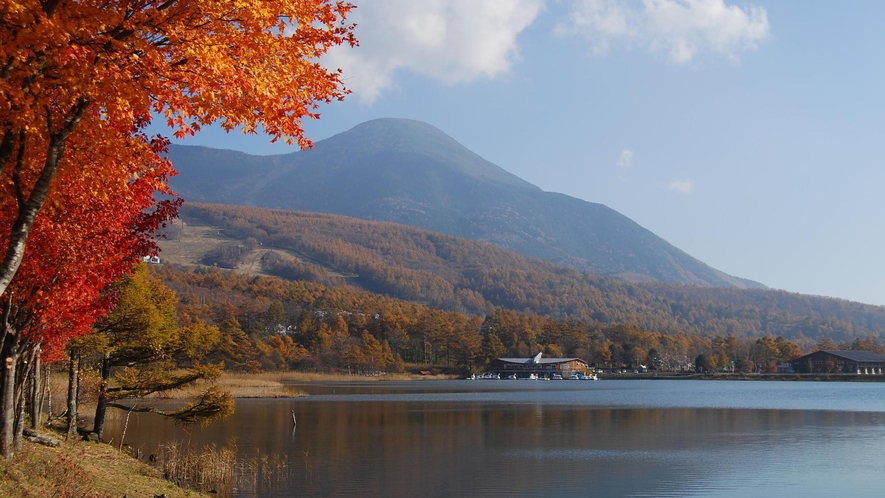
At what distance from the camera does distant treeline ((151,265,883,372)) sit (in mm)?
115438

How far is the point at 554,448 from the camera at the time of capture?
30.4 meters

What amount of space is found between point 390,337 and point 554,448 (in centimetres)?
10393

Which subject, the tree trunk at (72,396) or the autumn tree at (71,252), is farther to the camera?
the tree trunk at (72,396)

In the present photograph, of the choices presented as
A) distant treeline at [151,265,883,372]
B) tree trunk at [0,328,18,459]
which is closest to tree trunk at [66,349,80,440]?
tree trunk at [0,328,18,459]

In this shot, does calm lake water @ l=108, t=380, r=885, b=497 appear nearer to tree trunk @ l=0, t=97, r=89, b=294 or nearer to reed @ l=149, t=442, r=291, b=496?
reed @ l=149, t=442, r=291, b=496

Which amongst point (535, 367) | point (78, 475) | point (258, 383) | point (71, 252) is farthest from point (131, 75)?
point (535, 367)

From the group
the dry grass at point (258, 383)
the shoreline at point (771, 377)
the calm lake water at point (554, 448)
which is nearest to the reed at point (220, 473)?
the calm lake water at point (554, 448)

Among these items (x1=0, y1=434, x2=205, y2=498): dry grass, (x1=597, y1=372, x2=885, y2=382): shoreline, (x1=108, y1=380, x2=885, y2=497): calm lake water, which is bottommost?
(x1=597, y1=372, x2=885, y2=382): shoreline

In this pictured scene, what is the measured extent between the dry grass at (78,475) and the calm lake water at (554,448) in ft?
11.3

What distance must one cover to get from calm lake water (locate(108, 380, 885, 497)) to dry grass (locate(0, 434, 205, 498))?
343cm

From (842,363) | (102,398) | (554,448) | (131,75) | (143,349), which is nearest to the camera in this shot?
(131,75)

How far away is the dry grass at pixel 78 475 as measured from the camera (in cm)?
1148

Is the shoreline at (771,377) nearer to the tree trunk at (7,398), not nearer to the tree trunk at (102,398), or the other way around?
the tree trunk at (102,398)

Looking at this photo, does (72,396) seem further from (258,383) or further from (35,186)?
(258,383)
